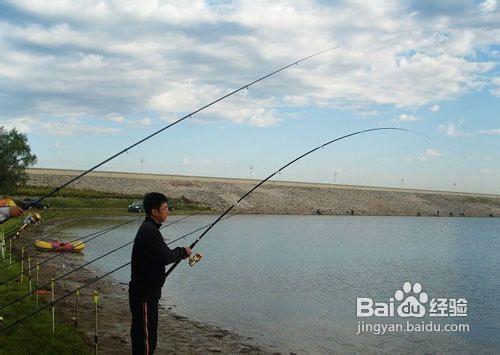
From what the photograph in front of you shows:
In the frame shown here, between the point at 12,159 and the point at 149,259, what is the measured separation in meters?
50.1

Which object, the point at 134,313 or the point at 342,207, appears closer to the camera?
the point at 134,313

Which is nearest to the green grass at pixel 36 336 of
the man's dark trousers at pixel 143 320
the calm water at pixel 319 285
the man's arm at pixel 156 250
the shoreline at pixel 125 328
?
the shoreline at pixel 125 328

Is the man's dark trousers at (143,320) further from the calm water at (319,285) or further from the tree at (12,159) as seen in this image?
the tree at (12,159)

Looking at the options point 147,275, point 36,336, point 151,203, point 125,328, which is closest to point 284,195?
point 125,328

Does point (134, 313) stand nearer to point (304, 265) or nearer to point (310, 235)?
point (304, 265)

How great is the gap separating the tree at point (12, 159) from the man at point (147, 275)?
46.5 metres

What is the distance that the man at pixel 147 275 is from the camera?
654 cm

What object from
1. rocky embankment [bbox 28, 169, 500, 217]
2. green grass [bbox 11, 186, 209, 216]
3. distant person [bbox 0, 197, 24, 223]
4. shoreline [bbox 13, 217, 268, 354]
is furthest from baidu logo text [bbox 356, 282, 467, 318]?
rocky embankment [bbox 28, 169, 500, 217]

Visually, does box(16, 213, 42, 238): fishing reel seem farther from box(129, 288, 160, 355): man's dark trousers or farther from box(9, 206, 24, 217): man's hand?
box(129, 288, 160, 355): man's dark trousers

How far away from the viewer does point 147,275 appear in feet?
A: 21.7

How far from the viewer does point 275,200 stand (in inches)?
3597

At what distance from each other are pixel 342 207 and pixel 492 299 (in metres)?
75.3

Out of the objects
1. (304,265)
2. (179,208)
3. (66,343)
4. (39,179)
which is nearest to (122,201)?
(179,208)

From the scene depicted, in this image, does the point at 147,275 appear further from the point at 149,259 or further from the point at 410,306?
the point at 410,306
